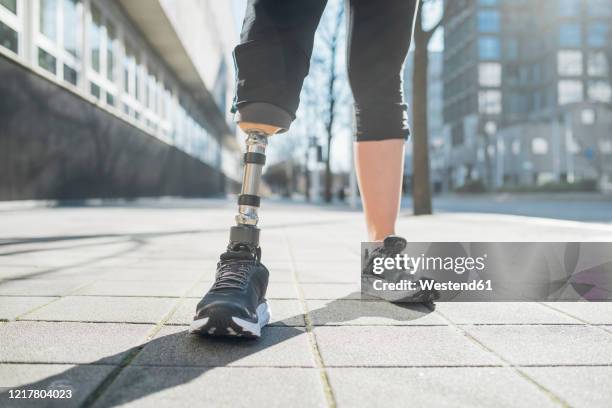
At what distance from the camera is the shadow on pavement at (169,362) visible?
1023 mm

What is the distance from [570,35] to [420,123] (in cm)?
5231

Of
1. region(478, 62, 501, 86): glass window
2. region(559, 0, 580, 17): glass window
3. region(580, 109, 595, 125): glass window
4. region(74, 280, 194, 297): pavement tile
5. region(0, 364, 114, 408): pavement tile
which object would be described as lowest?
region(0, 364, 114, 408): pavement tile

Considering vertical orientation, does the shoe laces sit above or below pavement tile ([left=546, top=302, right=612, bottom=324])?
above

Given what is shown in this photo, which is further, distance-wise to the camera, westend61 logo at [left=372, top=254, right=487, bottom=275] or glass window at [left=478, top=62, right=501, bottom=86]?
glass window at [left=478, top=62, right=501, bottom=86]

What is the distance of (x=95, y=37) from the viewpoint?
13227 mm

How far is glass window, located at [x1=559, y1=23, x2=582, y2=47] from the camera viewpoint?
52.1 meters

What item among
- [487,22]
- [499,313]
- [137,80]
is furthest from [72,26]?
[487,22]

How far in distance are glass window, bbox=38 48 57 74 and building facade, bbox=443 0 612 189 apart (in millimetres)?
42165

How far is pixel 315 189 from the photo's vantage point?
3144cm

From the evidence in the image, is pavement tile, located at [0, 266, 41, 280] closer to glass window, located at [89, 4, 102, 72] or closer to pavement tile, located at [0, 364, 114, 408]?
pavement tile, located at [0, 364, 114, 408]

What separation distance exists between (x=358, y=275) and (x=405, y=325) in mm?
1073

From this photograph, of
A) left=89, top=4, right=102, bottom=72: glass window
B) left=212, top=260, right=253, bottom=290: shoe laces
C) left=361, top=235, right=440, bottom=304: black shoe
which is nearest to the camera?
left=212, top=260, right=253, bottom=290: shoe laces

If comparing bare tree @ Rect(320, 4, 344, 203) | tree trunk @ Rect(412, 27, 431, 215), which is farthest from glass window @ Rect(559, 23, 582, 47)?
tree trunk @ Rect(412, 27, 431, 215)

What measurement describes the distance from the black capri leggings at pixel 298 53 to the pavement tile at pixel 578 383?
1.12 meters
